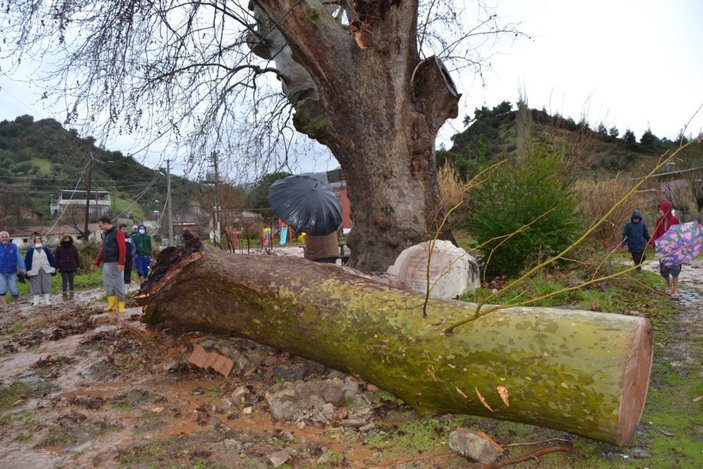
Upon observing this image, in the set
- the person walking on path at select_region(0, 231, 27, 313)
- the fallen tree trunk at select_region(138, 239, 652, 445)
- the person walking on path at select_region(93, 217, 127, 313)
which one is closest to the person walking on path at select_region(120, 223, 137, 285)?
the person walking on path at select_region(0, 231, 27, 313)

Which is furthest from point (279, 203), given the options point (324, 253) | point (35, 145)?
point (35, 145)

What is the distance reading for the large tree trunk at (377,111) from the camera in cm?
619

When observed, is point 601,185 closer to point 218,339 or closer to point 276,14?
point 276,14

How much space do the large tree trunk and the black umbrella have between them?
1.55 metres

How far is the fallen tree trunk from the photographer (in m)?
2.41

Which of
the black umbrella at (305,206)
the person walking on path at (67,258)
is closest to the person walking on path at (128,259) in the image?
the person walking on path at (67,258)

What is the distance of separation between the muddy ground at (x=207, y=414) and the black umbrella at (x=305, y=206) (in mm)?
3709

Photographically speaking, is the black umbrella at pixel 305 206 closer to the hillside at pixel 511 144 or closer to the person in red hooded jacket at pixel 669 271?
the person in red hooded jacket at pixel 669 271

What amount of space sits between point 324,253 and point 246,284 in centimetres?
481

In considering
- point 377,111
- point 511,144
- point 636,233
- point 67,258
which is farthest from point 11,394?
Result: point 511,144

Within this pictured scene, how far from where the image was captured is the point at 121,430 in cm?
323

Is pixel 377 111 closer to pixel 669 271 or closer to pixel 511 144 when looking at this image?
pixel 669 271

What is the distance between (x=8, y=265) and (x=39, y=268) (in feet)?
2.01

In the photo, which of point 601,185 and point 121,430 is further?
point 601,185
